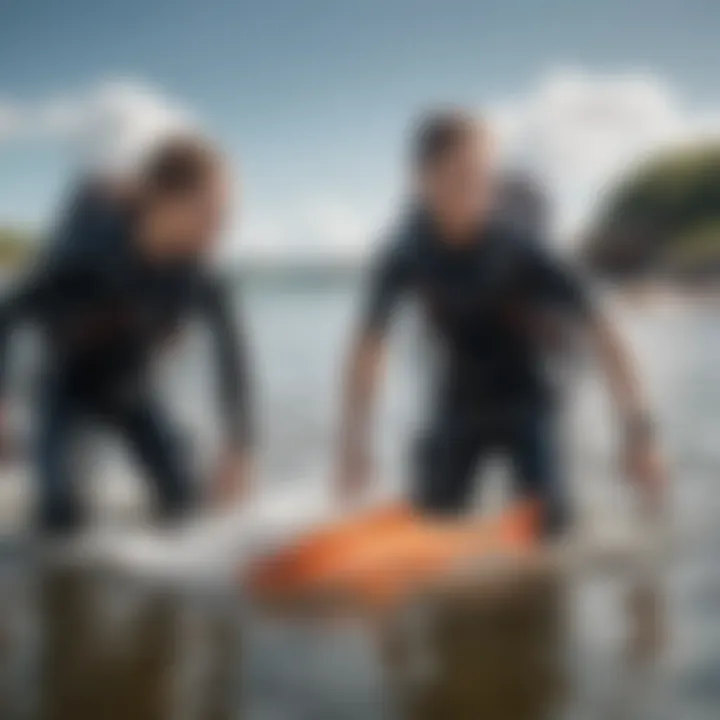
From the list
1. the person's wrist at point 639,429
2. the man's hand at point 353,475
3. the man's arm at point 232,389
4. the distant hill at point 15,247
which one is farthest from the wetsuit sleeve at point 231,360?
the person's wrist at point 639,429

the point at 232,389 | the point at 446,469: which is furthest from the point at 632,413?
the point at 232,389

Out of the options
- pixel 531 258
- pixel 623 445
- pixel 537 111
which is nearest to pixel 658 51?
pixel 537 111

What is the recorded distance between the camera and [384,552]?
63.1 inches

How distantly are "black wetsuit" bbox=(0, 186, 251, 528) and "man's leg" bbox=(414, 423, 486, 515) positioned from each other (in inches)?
9.1

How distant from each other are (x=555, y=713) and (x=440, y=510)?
11.0 inches

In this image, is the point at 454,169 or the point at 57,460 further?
the point at 57,460

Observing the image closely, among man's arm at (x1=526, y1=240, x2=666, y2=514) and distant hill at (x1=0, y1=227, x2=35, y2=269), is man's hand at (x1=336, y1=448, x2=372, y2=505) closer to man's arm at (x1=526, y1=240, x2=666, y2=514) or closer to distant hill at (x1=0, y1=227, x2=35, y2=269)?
man's arm at (x1=526, y1=240, x2=666, y2=514)

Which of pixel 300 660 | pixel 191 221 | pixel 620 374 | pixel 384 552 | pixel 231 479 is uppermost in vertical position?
pixel 191 221

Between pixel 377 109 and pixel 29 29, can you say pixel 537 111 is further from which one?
pixel 29 29

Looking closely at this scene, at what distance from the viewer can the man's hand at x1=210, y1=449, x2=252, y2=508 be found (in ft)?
5.43

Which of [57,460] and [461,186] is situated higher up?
[461,186]

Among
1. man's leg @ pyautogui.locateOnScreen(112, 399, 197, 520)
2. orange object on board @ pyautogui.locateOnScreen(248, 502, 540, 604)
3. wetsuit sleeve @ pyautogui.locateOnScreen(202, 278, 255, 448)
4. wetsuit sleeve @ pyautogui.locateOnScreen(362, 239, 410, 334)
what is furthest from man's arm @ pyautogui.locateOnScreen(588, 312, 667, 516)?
man's leg @ pyautogui.locateOnScreen(112, 399, 197, 520)

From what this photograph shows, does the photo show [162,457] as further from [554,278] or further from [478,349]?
[554,278]

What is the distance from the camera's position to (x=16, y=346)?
67.5 inches
